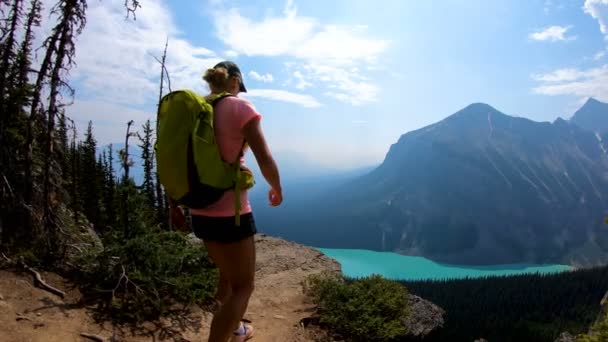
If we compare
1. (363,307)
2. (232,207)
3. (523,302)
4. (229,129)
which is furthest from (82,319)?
(523,302)

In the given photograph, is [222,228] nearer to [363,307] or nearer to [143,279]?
[143,279]

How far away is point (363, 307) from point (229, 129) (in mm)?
4192

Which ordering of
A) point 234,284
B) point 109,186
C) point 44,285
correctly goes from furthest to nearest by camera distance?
1. point 109,186
2. point 44,285
3. point 234,284

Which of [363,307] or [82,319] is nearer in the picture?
[82,319]

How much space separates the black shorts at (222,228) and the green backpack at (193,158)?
11 cm

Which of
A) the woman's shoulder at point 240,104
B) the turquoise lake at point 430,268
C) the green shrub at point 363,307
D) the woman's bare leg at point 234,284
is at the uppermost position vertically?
the woman's shoulder at point 240,104

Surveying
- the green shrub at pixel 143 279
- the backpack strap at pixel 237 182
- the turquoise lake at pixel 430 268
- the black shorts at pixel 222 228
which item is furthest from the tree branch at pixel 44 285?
the turquoise lake at pixel 430 268

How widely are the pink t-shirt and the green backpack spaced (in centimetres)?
6

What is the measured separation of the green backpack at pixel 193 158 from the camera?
280cm

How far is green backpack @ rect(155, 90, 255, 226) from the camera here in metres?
2.80

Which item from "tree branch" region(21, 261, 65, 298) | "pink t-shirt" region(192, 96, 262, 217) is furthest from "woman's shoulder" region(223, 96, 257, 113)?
"tree branch" region(21, 261, 65, 298)

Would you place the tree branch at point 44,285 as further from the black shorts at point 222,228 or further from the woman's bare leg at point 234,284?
the black shorts at point 222,228

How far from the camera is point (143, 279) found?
17.3 ft

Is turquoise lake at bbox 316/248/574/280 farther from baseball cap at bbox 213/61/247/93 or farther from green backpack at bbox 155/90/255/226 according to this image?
green backpack at bbox 155/90/255/226
